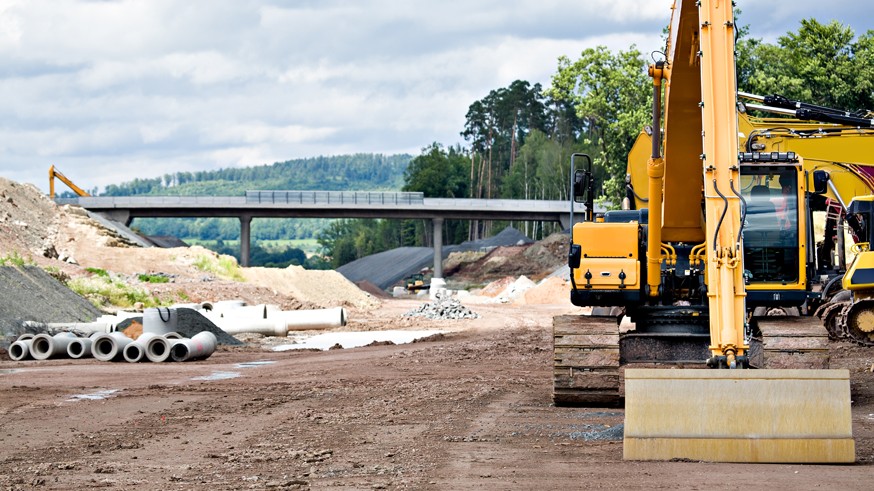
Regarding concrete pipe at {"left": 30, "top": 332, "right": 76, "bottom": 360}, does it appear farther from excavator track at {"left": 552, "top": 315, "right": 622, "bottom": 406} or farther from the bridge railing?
the bridge railing

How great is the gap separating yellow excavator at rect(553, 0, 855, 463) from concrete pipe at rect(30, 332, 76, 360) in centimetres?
1354

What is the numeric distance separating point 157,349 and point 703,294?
1331 centimetres

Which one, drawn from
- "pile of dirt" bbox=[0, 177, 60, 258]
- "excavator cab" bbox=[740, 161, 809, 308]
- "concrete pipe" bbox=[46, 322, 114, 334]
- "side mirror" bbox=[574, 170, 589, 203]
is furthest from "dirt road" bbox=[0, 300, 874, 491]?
"pile of dirt" bbox=[0, 177, 60, 258]

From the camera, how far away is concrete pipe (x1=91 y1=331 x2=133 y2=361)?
23.7 metres

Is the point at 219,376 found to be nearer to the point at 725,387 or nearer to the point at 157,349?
the point at 157,349

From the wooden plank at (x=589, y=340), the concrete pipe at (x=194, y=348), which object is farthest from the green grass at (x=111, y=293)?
the wooden plank at (x=589, y=340)

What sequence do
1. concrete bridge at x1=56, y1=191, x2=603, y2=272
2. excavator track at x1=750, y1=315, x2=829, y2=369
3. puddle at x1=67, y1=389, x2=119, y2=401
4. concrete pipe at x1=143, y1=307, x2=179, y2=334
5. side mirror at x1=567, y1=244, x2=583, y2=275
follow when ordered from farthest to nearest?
concrete bridge at x1=56, y1=191, x2=603, y2=272, concrete pipe at x1=143, y1=307, x2=179, y2=334, puddle at x1=67, y1=389, x2=119, y2=401, side mirror at x1=567, y1=244, x2=583, y2=275, excavator track at x1=750, y1=315, x2=829, y2=369

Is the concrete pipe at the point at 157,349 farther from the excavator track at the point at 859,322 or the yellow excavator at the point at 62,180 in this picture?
the yellow excavator at the point at 62,180

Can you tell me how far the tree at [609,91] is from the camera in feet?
213

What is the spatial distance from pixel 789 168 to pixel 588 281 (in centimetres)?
269

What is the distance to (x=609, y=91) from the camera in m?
67.0

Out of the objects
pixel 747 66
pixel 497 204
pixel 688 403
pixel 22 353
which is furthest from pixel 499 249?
pixel 688 403

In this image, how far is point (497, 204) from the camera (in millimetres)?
82500

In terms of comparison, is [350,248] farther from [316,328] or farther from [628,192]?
[628,192]
